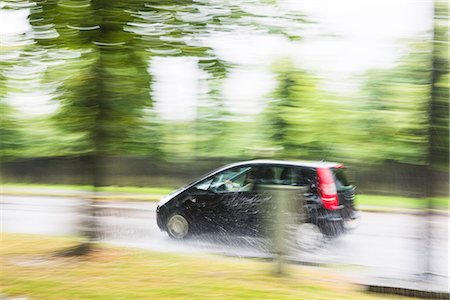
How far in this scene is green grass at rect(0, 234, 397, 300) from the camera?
2.99 m

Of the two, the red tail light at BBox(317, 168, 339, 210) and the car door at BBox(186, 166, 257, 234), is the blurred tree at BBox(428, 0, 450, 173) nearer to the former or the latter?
the red tail light at BBox(317, 168, 339, 210)

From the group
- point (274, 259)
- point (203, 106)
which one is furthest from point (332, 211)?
point (203, 106)

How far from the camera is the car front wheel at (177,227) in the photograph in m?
4.00

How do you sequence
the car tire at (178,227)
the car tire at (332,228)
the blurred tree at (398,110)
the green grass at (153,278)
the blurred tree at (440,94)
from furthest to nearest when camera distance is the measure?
1. the car tire at (178,227)
2. the car tire at (332,228)
3. the blurred tree at (398,110)
4. the blurred tree at (440,94)
5. the green grass at (153,278)

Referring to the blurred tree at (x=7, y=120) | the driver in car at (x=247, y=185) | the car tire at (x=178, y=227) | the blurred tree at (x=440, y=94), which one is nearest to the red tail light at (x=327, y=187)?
the driver in car at (x=247, y=185)

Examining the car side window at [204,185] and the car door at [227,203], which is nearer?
the car door at [227,203]

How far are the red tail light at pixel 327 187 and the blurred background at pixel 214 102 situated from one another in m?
0.12

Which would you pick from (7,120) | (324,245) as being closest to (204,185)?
(324,245)

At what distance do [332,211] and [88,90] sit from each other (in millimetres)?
2336

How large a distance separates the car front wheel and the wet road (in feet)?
0.22

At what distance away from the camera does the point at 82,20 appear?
3746 mm

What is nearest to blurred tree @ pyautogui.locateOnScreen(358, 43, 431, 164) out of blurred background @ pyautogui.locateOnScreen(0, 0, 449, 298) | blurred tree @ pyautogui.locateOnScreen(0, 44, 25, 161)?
blurred background @ pyautogui.locateOnScreen(0, 0, 449, 298)

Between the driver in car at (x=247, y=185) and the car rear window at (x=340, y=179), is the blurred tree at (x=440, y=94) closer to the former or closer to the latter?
the car rear window at (x=340, y=179)

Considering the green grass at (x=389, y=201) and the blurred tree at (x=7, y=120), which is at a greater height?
the blurred tree at (x=7, y=120)
